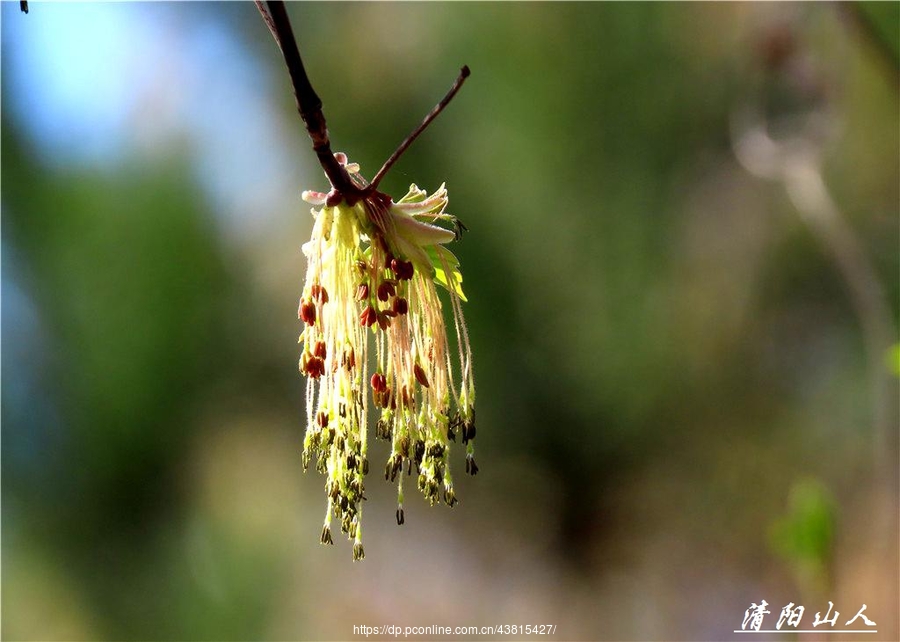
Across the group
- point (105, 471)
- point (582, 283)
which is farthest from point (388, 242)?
point (105, 471)

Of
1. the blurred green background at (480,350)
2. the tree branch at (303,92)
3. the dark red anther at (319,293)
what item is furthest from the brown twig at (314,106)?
the blurred green background at (480,350)

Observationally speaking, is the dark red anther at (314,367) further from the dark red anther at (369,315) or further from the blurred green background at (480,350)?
the blurred green background at (480,350)

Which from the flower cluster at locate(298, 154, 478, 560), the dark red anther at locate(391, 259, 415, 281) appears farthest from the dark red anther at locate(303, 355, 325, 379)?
the dark red anther at locate(391, 259, 415, 281)

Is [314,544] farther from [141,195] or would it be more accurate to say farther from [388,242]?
[388,242]

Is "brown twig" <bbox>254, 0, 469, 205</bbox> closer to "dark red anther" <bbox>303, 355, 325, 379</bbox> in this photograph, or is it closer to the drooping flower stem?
the drooping flower stem

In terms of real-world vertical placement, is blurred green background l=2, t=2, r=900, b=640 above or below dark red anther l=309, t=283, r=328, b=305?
above

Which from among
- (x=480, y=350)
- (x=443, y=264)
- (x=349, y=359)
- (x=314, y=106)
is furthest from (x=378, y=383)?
(x=480, y=350)

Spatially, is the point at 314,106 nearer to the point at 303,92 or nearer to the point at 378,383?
the point at 303,92
